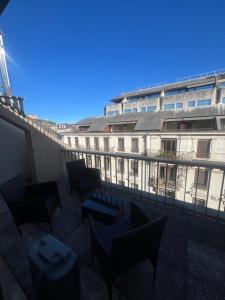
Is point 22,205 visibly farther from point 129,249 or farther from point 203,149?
point 203,149

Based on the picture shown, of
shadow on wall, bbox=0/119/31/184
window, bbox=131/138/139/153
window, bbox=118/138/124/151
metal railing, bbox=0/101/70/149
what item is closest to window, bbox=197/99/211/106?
window, bbox=131/138/139/153

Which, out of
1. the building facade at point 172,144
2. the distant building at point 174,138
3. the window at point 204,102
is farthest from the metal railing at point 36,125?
the window at point 204,102

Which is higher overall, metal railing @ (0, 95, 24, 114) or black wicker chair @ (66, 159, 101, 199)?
metal railing @ (0, 95, 24, 114)

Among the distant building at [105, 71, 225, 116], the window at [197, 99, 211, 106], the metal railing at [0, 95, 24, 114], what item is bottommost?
the metal railing at [0, 95, 24, 114]

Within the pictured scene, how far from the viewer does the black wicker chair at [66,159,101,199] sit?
8.75ft

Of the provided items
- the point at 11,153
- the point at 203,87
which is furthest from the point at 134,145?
the point at 203,87

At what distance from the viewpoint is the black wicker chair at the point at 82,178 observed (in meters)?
2.67

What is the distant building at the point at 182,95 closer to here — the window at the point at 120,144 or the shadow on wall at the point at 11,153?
the window at the point at 120,144

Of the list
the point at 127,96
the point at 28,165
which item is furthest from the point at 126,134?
the point at 127,96

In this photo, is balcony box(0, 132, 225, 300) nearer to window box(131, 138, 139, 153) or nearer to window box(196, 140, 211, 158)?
window box(196, 140, 211, 158)

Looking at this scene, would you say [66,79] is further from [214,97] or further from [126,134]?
[214,97]

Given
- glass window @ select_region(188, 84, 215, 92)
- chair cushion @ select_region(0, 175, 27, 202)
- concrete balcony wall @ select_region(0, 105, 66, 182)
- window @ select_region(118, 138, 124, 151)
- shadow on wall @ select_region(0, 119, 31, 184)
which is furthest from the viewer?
glass window @ select_region(188, 84, 215, 92)

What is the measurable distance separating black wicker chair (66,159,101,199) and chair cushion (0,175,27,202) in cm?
89

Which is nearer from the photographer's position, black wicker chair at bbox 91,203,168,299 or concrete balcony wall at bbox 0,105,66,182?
black wicker chair at bbox 91,203,168,299
